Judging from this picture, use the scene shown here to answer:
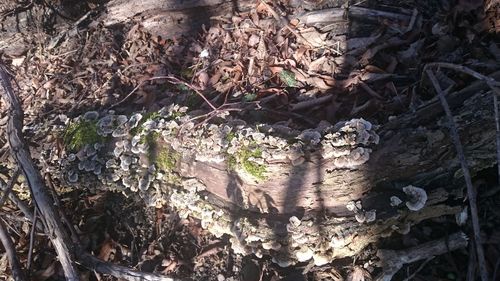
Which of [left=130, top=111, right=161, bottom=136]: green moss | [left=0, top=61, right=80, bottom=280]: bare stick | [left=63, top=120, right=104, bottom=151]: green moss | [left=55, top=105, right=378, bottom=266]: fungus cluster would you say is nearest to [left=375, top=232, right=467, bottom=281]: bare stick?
[left=55, top=105, right=378, bottom=266]: fungus cluster

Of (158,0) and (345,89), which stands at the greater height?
(158,0)

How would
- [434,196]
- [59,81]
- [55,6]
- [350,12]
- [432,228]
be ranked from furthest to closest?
[55,6] < [59,81] < [350,12] < [432,228] < [434,196]

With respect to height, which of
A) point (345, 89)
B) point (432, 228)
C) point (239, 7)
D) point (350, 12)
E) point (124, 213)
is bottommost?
point (432, 228)

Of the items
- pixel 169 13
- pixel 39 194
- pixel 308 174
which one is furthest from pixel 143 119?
pixel 169 13

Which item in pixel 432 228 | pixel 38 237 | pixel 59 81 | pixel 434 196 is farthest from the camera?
pixel 59 81

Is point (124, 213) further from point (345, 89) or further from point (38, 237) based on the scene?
point (345, 89)

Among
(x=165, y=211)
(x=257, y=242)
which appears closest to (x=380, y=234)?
(x=257, y=242)

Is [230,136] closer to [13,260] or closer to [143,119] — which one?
[143,119]
